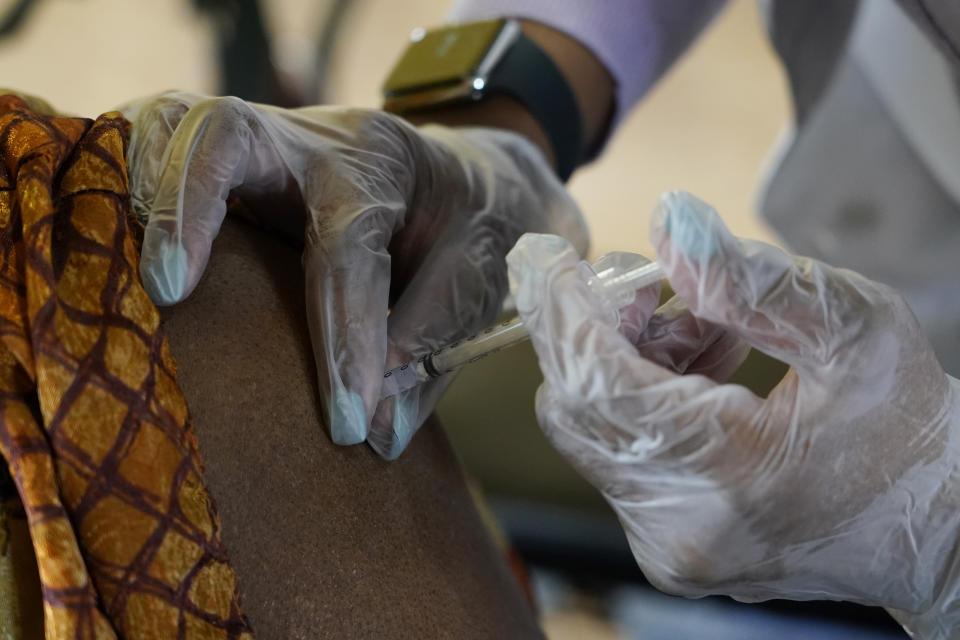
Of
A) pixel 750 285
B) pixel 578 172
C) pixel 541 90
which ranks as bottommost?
pixel 578 172

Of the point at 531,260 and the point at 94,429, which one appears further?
the point at 531,260

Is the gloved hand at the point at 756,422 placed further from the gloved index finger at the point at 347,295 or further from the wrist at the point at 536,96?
the wrist at the point at 536,96

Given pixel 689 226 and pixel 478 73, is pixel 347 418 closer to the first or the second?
pixel 689 226

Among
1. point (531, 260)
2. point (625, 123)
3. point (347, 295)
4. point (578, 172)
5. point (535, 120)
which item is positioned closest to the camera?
point (531, 260)

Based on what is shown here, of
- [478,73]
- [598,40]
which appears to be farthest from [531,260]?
[598,40]

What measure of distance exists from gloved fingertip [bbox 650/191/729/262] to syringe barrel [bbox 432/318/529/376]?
0.17 meters

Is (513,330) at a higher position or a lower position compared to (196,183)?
lower

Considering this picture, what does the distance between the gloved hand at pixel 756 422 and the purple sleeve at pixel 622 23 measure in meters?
0.93

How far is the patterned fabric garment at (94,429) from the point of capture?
0.54m

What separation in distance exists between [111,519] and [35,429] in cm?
8

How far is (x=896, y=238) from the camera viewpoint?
171cm

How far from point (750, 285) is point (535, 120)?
0.87 meters

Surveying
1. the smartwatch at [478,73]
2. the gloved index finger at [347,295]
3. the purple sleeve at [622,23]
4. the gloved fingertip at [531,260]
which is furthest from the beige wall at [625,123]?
the gloved fingertip at [531,260]

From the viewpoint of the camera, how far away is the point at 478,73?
1337 mm
